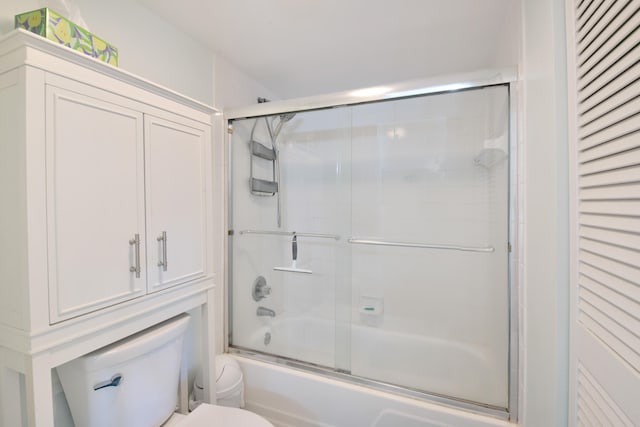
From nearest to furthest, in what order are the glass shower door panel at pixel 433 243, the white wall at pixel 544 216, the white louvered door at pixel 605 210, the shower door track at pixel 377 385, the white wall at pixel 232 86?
the white louvered door at pixel 605 210
the white wall at pixel 544 216
the shower door track at pixel 377 385
the glass shower door panel at pixel 433 243
the white wall at pixel 232 86

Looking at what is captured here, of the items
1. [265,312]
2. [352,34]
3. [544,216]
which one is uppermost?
[352,34]

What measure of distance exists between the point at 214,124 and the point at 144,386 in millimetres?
1484

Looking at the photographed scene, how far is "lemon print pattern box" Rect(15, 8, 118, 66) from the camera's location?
0.84m

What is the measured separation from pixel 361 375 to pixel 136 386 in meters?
1.13

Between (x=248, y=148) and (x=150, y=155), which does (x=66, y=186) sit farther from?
(x=248, y=148)

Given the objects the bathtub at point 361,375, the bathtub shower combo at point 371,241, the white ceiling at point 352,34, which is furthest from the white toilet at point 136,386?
the white ceiling at point 352,34

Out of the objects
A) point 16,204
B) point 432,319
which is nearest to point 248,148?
point 16,204

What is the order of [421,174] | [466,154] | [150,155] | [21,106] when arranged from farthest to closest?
1. [421,174]
2. [466,154]
3. [150,155]
4. [21,106]

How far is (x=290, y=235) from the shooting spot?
219cm

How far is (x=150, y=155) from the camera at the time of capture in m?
1.07

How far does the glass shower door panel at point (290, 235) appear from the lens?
6.56 feet

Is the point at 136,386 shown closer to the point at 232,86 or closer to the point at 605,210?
the point at 605,210

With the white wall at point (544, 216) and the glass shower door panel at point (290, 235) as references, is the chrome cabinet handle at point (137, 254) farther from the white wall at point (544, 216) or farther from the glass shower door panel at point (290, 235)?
the white wall at point (544, 216)

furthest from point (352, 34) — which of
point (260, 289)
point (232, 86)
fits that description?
point (260, 289)
